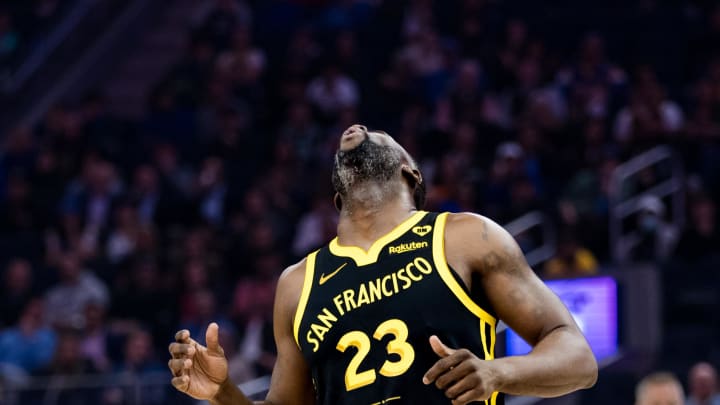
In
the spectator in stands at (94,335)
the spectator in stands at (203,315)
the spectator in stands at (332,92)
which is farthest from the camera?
the spectator in stands at (332,92)

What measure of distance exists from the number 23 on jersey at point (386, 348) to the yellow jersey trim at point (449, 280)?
0.53ft

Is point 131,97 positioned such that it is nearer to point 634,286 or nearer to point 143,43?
point 143,43

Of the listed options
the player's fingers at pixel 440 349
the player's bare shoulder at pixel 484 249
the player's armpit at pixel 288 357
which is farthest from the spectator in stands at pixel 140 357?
the player's fingers at pixel 440 349

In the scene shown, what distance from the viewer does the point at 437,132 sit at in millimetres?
13719

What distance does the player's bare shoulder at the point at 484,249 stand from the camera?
339cm

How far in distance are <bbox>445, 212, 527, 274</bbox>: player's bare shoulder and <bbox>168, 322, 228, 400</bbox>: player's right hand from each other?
663mm

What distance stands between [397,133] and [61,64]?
6.58 metres

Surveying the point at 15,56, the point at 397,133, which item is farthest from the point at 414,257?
the point at 15,56

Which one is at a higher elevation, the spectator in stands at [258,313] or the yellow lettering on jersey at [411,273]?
the spectator in stands at [258,313]

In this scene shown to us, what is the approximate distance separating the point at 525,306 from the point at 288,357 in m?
0.73

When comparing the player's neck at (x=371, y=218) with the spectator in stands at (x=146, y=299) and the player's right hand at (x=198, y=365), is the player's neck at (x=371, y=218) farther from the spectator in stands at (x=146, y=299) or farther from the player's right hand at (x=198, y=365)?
the spectator in stands at (x=146, y=299)

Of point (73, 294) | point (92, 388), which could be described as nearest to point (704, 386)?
point (92, 388)

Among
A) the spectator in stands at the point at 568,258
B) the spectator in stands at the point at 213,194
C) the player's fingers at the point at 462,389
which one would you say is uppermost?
the spectator in stands at the point at 213,194

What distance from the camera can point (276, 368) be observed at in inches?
148
